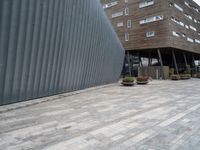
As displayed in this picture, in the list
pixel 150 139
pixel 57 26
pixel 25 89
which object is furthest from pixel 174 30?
pixel 150 139

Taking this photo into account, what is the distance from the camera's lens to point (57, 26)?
9812mm

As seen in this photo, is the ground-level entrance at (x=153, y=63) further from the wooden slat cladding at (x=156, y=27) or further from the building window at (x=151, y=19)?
the building window at (x=151, y=19)

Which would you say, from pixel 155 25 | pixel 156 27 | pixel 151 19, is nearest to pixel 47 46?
pixel 156 27

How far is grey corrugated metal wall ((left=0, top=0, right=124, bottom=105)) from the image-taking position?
7.48m

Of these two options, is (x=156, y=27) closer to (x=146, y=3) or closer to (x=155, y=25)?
(x=155, y=25)

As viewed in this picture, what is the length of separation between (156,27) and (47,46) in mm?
21611

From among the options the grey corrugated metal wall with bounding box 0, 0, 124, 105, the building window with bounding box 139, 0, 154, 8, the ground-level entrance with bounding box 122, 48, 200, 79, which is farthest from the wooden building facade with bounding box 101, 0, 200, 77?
the grey corrugated metal wall with bounding box 0, 0, 124, 105

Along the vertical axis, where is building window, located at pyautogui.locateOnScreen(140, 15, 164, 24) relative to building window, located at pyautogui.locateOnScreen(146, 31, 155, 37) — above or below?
above

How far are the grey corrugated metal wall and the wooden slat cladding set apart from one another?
47.7 ft

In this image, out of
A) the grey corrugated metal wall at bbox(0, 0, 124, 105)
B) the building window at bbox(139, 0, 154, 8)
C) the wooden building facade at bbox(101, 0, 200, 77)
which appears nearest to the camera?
the grey corrugated metal wall at bbox(0, 0, 124, 105)

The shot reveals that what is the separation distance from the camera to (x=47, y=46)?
30.8 feet

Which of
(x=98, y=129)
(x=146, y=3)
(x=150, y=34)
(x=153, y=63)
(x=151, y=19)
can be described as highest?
(x=146, y=3)

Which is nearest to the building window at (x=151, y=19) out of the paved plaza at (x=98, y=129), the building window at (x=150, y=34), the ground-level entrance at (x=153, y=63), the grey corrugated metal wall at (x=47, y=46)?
the building window at (x=150, y=34)

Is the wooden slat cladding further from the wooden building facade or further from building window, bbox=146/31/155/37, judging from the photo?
building window, bbox=146/31/155/37
